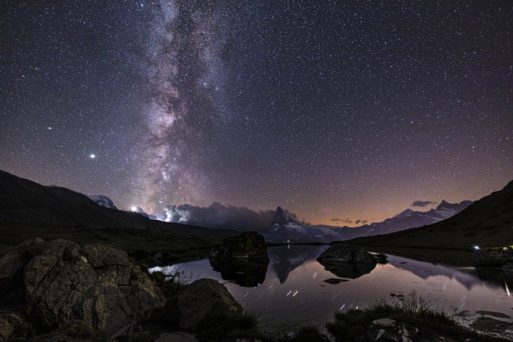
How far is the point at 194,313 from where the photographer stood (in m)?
15.4

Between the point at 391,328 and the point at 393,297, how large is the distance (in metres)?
16.9

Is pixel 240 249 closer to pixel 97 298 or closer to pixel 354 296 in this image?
pixel 354 296

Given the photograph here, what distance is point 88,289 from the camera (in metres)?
15.9

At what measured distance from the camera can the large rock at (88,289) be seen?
14.7 m

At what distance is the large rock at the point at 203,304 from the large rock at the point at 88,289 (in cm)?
236

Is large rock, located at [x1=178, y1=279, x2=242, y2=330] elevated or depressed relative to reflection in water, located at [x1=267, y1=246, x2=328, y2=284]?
elevated

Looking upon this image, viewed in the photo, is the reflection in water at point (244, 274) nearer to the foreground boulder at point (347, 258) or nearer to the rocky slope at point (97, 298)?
the foreground boulder at point (347, 258)

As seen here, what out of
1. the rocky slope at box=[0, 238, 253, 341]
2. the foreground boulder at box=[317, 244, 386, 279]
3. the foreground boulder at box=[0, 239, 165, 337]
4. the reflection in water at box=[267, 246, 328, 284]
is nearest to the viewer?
the rocky slope at box=[0, 238, 253, 341]

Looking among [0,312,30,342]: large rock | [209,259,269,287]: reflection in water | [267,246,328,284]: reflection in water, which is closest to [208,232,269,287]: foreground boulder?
[209,259,269,287]: reflection in water

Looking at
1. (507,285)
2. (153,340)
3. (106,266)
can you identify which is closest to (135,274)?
(106,266)

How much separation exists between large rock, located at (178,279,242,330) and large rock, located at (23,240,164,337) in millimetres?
2358

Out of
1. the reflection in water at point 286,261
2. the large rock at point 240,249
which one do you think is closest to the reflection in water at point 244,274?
the large rock at point 240,249

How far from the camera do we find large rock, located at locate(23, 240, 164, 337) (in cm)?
1466

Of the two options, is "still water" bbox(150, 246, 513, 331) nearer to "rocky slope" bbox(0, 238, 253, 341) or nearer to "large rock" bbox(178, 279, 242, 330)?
"large rock" bbox(178, 279, 242, 330)
